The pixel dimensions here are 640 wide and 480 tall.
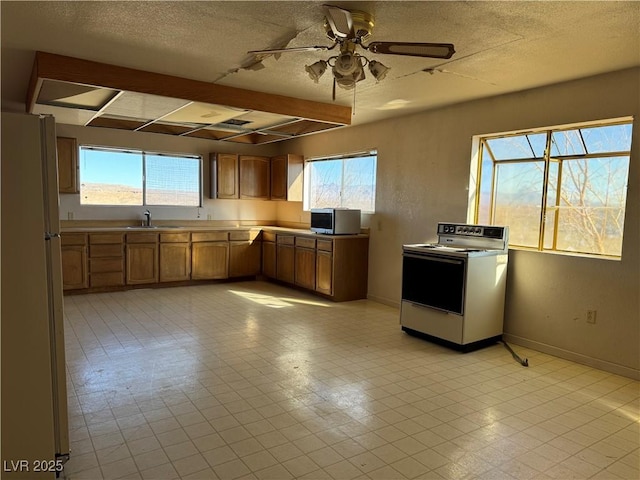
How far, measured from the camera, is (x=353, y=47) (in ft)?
8.20

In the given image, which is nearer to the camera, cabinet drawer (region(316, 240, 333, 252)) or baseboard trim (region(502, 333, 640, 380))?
baseboard trim (region(502, 333, 640, 380))

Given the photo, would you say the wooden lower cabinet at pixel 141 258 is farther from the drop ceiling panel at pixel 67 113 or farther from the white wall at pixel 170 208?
the drop ceiling panel at pixel 67 113

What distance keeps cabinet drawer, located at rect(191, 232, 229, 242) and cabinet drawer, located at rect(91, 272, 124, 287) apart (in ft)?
3.67

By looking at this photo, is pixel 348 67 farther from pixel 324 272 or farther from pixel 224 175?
pixel 224 175

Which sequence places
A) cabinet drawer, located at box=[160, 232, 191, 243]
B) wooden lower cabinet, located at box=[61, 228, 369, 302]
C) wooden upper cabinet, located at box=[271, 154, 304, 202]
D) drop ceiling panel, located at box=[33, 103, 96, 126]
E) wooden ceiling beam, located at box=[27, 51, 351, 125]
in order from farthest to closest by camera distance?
wooden upper cabinet, located at box=[271, 154, 304, 202] < cabinet drawer, located at box=[160, 232, 191, 243] < wooden lower cabinet, located at box=[61, 228, 369, 302] < drop ceiling panel, located at box=[33, 103, 96, 126] < wooden ceiling beam, located at box=[27, 51, 351, 125]

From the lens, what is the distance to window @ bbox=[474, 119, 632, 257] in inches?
137

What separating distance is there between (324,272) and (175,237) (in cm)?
229

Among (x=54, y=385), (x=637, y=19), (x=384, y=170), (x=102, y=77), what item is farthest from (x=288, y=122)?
(x=54, y=385)

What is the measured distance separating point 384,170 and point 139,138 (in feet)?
12.2

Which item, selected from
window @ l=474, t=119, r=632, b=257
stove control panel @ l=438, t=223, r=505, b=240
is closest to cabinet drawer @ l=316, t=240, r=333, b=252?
stove control panel @ l=438, t=223, r=505, b=240

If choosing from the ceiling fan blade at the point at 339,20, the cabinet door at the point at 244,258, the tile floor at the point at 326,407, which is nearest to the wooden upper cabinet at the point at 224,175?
the cabinet door at the point at 244,258

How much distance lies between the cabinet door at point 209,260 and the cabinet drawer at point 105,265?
39.7 inches

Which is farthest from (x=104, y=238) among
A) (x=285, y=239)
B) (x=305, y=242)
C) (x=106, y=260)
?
(x=305, y=242)

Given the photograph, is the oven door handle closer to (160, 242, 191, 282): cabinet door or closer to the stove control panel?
the stove control panel
